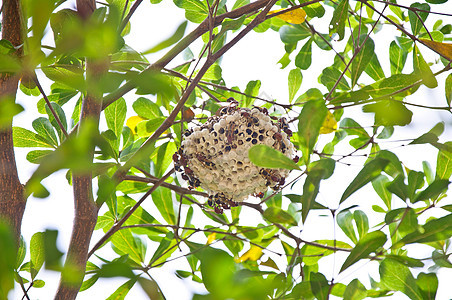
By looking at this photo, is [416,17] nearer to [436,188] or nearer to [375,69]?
[375,69]

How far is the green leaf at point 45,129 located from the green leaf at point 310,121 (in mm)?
825

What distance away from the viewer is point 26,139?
1.31 metres

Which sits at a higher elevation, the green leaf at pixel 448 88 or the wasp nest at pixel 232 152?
the green leaf at pixel 448 88

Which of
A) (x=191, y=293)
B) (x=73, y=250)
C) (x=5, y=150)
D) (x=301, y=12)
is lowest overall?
(x=191, y=293)

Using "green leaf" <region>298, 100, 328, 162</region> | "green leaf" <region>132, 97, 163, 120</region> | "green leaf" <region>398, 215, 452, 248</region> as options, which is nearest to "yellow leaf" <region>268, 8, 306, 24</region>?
"green leaf" <region>132, 97, 163, 120</region>

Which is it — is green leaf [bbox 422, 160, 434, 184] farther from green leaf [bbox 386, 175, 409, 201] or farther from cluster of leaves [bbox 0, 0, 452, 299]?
green leaf [bbox 386, 175, 409, 201]

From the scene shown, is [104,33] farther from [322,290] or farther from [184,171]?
[184,171]

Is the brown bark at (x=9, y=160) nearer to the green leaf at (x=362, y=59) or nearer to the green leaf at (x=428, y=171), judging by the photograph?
the green leaf at (x=362, y=59)

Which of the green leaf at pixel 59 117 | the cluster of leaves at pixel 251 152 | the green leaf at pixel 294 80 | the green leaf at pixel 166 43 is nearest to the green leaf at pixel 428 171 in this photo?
the cluster of leaves at pixel 251 152

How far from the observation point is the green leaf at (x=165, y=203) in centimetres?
148

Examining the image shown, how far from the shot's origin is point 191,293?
0.75 feet

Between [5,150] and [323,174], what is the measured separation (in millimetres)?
718

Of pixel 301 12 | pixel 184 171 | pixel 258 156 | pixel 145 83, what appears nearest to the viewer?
pixel 145 83

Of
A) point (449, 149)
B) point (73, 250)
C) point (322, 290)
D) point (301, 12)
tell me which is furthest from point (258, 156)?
point (301, 12)
